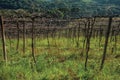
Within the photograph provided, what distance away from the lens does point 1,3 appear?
88.8 meters

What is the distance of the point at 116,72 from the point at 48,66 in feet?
9.13

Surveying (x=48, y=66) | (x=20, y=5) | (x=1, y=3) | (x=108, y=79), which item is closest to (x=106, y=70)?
(x=108, y=79)

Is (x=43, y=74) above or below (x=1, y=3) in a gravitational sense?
above

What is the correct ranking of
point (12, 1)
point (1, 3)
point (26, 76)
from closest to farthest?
point (26, 76)
point (1, 3)
point (12, 1)

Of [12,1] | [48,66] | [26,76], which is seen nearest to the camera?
[26,76]

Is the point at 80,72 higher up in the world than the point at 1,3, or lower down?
higher up

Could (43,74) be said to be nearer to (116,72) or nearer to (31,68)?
(31,68)

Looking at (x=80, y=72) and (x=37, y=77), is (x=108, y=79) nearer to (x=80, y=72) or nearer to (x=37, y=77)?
(x=80, y=72)

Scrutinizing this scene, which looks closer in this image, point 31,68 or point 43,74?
point 43,74

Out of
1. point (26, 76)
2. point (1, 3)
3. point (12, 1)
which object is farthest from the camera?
point (12, 1)

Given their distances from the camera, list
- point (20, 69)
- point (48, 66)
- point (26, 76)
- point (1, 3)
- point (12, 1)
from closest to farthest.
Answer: point (26, 76)
point (20, 69)
point (48, 66)
point (1, 3)
point (12, 1)

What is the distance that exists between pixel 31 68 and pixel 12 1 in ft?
277

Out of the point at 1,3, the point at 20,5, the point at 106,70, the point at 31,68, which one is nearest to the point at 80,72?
the point at 106,70

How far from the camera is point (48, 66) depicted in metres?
13.9
